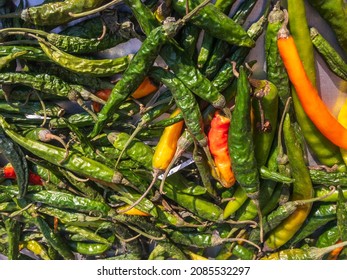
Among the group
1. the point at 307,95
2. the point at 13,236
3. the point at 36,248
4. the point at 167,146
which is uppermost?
the point at 307,95

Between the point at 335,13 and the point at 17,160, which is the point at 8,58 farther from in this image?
the point at 335,13

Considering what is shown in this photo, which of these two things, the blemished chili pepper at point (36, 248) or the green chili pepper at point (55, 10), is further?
the blemished chili pepper at point (36, 248)

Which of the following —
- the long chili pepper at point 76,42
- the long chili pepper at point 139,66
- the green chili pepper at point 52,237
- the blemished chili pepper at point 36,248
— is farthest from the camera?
the blemished chili pepper at point 36,248

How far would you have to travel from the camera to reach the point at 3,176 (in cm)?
270

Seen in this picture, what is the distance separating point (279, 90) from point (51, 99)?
4.79ft

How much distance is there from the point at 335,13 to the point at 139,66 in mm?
1116

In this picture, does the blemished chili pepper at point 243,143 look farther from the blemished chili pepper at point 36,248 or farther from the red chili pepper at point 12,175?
the blemished chili pepper at point 36,248

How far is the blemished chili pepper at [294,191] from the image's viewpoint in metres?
2.23

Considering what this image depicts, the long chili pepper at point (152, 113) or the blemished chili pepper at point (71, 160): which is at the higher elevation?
the long chili pepper at point (152, 113)

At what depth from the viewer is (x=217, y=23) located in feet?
6.64

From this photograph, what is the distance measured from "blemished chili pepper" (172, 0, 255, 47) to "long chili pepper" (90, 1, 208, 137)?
13 centimetres

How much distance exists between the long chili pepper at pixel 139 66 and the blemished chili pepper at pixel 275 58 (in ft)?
1.49

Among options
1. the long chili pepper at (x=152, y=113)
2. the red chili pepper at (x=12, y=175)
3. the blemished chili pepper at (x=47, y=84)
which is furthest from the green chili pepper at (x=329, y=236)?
the red chili pepper at (x=12, y=175)

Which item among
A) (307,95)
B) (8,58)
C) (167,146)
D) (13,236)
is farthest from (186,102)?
(13,236)
